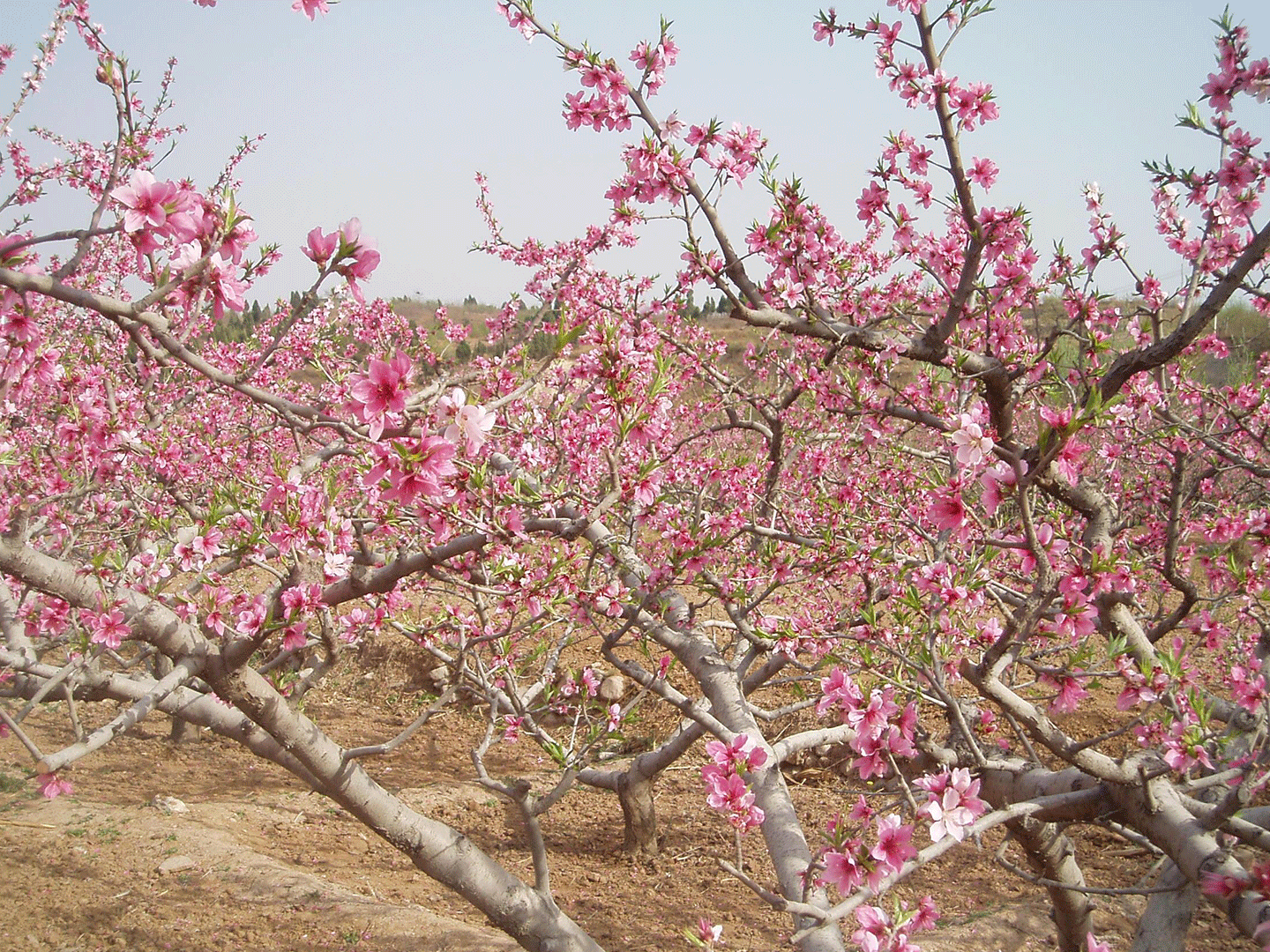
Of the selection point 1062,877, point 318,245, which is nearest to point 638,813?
point 1062,877

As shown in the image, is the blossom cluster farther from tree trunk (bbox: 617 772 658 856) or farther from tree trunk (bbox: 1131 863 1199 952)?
tree trunk (bbox: 617 772 658 856)

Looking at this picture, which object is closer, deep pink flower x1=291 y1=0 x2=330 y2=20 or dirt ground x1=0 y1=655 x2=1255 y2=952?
deep pink flower x1=291 y1=0 x2=330 y2=20

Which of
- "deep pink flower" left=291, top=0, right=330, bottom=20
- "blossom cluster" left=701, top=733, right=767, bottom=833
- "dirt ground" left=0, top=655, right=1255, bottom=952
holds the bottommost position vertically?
"dirt ground" left=0, top=655, right=1255, bottom=952

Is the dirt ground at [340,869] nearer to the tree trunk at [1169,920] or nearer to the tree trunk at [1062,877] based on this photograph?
the tree trunk at [1062,877]

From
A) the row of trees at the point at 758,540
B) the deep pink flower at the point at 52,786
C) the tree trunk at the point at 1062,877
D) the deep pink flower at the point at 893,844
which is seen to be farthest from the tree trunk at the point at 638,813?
the deep pink flower at the point at 893,844

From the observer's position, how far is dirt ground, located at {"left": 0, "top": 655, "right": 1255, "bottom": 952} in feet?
13.2

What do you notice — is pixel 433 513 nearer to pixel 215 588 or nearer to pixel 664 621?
pixel 215 588

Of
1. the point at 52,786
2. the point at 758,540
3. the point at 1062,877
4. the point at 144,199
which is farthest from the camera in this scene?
the point at 758,540

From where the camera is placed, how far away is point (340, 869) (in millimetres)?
5238

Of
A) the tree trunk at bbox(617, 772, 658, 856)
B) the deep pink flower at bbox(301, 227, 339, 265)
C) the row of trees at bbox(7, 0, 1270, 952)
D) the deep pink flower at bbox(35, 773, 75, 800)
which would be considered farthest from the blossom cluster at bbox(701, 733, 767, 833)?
the tree trunk at bbox(617, 772, 658, 856)

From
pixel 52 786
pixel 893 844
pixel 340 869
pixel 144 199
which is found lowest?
pixel 340 869

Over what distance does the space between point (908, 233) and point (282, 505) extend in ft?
9.26

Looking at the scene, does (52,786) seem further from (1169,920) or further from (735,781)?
(1169,920)

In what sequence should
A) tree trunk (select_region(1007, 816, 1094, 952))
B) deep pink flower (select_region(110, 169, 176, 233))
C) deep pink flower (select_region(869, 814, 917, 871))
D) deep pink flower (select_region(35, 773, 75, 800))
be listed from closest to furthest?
deep pink flower (select_region(110, 169, 176, 233)), deep pink flower (select_region(869, 814, 917, 871)), deep pink flower (select_region(35, 773, 75, 800)), tree trunk (select_region(1007, 816, 1094, 952))
